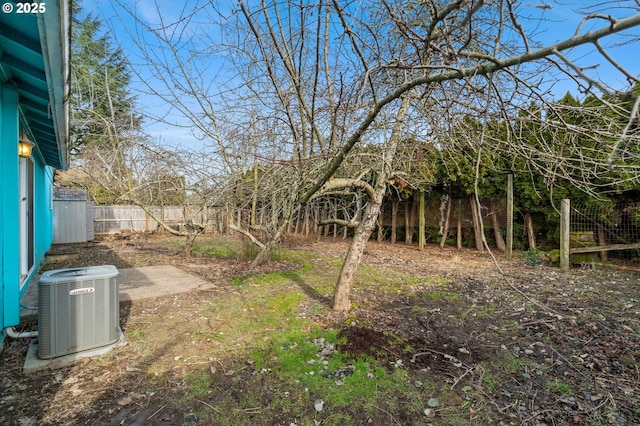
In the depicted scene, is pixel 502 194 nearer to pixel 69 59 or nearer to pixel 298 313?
pixel 298 313

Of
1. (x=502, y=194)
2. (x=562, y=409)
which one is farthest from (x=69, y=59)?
(x=502, y=194)

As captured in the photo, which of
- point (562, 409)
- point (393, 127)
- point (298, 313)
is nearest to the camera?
point (562, 409)

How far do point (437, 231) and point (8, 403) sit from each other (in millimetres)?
10529

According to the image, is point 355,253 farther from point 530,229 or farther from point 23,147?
point 530,229

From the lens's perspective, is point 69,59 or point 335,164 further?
point 335,164

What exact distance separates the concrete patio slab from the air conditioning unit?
7 centimetres

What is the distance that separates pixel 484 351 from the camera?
3.17 meters

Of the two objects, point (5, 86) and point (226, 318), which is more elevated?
point (5, 86)

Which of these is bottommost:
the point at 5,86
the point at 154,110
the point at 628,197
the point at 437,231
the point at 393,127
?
the point at 437,231

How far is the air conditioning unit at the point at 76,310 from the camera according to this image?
2.75 m

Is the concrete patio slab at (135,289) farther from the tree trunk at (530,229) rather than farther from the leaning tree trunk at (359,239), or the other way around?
the tree trunk at (530,229)

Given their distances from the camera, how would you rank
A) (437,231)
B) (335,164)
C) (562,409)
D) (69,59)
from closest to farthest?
1. (69,59)
2. (562,409)
3. (335,164)
4. (437,231)

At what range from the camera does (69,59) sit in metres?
2.15

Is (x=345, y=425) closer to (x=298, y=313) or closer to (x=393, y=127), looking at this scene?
(x=298, y=313)
